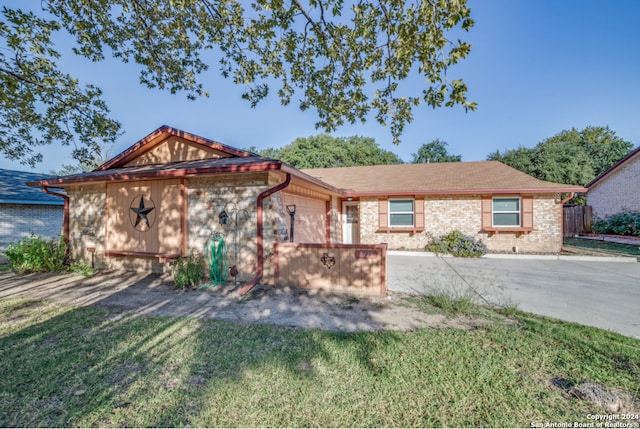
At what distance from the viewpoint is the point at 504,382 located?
2.55m

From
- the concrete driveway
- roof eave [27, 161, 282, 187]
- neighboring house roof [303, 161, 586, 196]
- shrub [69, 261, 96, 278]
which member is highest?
neighboring house roof [303, 161, 586, 196]

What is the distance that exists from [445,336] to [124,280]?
6.92 meters

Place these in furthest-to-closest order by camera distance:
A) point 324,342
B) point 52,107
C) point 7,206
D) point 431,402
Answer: point 7,206, point 52,107, point 324,342, point 431,402

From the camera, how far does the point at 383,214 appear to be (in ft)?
39.7

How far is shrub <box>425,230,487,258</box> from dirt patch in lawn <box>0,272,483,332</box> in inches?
247

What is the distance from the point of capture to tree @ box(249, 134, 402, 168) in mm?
29547

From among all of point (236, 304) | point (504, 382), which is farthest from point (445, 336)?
point (236, 304)

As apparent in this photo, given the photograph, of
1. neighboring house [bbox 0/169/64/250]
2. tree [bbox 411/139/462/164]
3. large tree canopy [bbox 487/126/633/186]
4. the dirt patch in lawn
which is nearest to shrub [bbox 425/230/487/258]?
the dirt patch in lawn

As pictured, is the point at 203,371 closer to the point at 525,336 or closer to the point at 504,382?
the point at 504,382

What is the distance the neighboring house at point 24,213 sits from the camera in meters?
10.6

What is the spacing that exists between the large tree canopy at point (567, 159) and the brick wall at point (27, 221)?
31483mm

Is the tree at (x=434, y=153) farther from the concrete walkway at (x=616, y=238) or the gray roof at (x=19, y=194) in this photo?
the gray roof at (x=19, y=194)

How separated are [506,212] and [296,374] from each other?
11547 millimetres

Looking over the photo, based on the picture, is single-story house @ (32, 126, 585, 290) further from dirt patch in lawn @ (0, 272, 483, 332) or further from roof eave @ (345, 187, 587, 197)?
dirt patch in lawn @ (0, 272, 483, 332)
